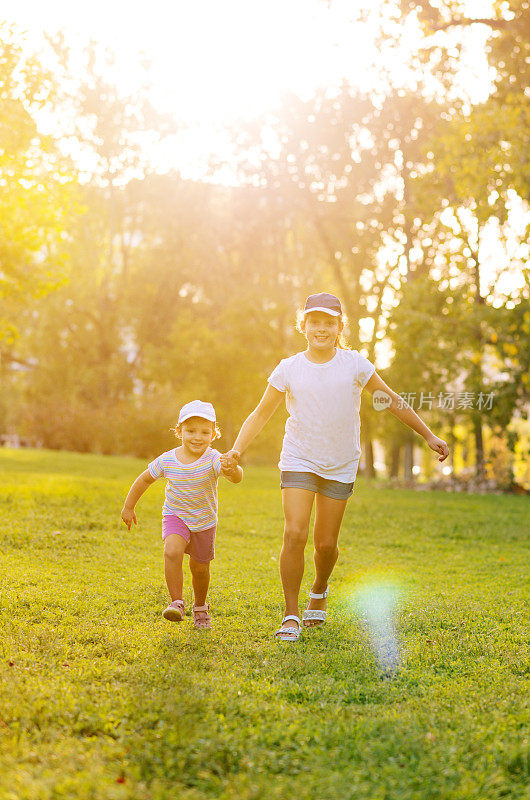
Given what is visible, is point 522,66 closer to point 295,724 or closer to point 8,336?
point 8,336

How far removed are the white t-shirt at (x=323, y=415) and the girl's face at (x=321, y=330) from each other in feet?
0.41

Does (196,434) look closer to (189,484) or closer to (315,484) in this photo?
(189,484)

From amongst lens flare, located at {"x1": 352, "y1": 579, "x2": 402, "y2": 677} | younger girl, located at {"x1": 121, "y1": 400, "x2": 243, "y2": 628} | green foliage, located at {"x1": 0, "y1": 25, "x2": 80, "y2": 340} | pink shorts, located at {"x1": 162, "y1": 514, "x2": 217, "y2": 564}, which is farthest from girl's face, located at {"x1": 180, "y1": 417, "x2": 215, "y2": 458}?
green foliage, located at {"x1": 0, "y1": 25, "x2": 80, "y2": 340}

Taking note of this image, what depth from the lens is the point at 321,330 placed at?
5.32 m

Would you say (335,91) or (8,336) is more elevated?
(335,91)

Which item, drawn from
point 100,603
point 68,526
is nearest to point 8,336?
point 68,526

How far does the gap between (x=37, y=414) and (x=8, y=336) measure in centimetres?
1455

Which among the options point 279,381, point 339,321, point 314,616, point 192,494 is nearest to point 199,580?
point 192,494

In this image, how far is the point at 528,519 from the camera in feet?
43.0

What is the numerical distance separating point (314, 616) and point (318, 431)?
4.06 feet

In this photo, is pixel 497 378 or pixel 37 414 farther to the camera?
pixel 37 414

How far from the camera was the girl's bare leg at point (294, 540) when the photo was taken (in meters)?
5.20

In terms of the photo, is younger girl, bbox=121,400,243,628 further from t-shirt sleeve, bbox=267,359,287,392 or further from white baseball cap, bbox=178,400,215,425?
t-shirt sleeve, bbox=267,359,287,392

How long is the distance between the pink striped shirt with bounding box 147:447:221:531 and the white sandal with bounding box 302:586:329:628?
906 millimetres
